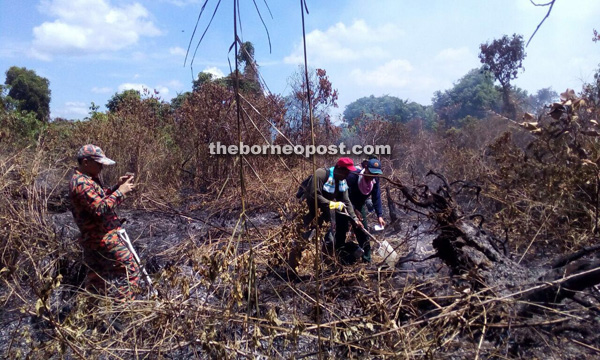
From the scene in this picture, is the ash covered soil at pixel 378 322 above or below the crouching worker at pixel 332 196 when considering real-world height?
below

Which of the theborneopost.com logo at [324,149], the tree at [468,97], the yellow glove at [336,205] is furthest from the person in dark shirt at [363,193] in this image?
the tree at [468,97]

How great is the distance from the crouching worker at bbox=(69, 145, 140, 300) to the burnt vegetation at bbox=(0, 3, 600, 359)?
289mm

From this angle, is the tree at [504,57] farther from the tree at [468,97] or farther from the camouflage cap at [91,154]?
the camouflage cap at [91,154]

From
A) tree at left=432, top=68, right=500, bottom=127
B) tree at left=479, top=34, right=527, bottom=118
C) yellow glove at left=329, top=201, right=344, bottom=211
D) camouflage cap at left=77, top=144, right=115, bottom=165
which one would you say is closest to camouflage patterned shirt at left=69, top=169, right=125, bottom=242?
camouflage cap at left=77, top=144, right=115, bottom=165

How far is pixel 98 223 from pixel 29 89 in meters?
23.3

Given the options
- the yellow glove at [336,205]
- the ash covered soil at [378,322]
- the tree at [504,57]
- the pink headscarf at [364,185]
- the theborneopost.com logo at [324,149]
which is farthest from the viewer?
the tree at [504,57]

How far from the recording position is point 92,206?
308cm

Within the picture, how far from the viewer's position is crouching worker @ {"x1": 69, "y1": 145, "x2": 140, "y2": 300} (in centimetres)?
309

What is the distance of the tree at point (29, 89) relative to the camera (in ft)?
71.9

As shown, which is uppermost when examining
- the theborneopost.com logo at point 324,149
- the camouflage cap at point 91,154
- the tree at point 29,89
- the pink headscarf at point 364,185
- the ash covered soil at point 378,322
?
the tree at point 29,89

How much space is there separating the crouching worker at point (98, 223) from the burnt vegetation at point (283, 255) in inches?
11.4

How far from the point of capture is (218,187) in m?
8.52

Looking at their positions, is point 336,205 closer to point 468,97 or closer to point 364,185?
point 364,185

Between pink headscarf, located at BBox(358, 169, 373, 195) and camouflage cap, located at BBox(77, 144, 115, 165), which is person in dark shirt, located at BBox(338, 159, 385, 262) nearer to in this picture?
pink headscarf, located at BBox(358, 169, 373, 195)
